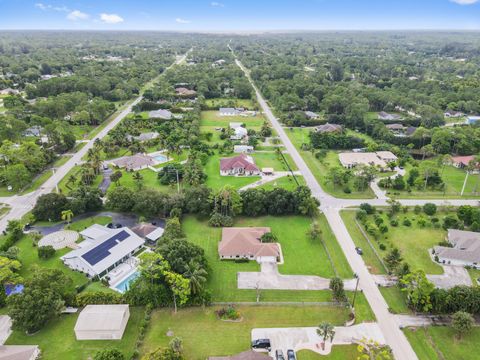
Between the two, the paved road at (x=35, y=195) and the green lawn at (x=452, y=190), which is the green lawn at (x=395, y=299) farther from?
the paved road at (x=35, y=195)

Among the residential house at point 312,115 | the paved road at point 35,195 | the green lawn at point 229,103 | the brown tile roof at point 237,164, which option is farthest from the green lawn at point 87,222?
the green lawn at point 229,103

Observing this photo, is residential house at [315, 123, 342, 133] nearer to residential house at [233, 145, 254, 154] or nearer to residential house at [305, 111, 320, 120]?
residential house at [305, 111, 320, 120]

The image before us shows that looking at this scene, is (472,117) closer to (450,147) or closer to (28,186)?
(450,147)

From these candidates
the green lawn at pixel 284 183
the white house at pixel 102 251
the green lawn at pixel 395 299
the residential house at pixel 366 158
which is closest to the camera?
the green lawn at pixel 395 299

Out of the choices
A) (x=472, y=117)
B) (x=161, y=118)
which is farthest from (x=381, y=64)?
(x=161, y=118)

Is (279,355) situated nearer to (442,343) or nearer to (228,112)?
(442,343)
